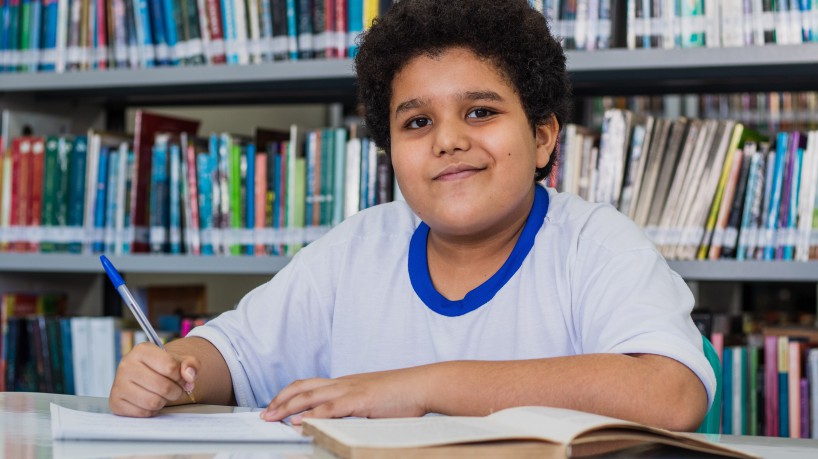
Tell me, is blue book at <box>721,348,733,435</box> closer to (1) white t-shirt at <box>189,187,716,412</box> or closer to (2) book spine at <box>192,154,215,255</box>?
(1) white t-shirt at <box>189,187,716,412</box>

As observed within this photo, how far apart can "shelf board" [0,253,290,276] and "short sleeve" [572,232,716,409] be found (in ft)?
3.10

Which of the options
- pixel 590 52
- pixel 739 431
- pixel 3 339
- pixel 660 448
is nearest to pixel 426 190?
pixel 660 448

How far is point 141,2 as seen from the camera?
2.31 m

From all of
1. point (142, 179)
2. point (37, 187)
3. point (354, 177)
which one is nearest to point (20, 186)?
point (37, 187)

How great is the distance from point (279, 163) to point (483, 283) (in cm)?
91

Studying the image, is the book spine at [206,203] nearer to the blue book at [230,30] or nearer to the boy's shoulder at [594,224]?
the blue book at [230,30]

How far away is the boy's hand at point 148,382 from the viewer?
1123 mm

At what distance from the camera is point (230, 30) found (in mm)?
2221

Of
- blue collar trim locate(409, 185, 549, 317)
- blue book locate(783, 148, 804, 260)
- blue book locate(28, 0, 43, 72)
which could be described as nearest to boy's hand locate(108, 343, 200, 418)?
blue collar trim locate(409, 185, 549, 317)

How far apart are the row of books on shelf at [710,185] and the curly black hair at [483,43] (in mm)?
444

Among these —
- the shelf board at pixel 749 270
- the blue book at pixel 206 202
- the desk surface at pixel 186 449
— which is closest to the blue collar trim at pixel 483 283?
the desk surface at pixel 186 449

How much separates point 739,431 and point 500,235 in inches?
32.2

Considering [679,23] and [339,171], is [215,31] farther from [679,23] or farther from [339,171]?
[679,23]

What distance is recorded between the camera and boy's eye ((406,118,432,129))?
139 centimetres
